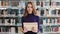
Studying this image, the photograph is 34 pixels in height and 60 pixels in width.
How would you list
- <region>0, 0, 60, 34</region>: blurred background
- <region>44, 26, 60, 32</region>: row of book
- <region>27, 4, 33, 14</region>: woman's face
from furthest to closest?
<region>44, 26, 60, 32</region>: row of book
<region>0, 0, 60, 34</region>: blurred background
<region>27, 4, 33, 14</region>: woman's face

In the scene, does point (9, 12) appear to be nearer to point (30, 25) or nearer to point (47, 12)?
point (47, 12)

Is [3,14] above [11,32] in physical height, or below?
above

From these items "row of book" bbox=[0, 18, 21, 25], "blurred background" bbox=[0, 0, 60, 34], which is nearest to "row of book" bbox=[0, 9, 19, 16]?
"blurred background" bbox=[0, 0, 60, 34]

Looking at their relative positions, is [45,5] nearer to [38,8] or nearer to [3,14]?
[38,8]

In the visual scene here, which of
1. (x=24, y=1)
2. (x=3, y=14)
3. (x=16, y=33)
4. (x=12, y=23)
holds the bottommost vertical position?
(x=16, y=33)

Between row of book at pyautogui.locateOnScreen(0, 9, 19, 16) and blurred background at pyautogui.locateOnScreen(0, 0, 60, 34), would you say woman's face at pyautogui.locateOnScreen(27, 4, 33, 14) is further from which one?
row of book at pyautogui.locateOnScreen(0, 9, 19, 16)

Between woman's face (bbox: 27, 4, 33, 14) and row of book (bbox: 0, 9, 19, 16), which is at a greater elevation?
woman's face (bbox: 27, 4, 33, 14)

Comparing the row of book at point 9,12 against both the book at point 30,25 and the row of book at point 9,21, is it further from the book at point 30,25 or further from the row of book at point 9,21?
the book at point 30,25

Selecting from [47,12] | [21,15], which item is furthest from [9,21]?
[47,12]

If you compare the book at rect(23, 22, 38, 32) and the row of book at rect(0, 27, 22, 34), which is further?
the row of book at rect(0, 27, 22, 34)

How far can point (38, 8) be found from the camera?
11.1 ft

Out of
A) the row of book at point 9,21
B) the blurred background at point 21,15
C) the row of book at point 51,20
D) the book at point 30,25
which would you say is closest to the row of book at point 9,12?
the blurred background at point 21,15

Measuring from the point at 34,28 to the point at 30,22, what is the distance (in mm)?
131

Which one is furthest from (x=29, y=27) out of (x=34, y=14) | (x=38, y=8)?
(x=38, y=8)
